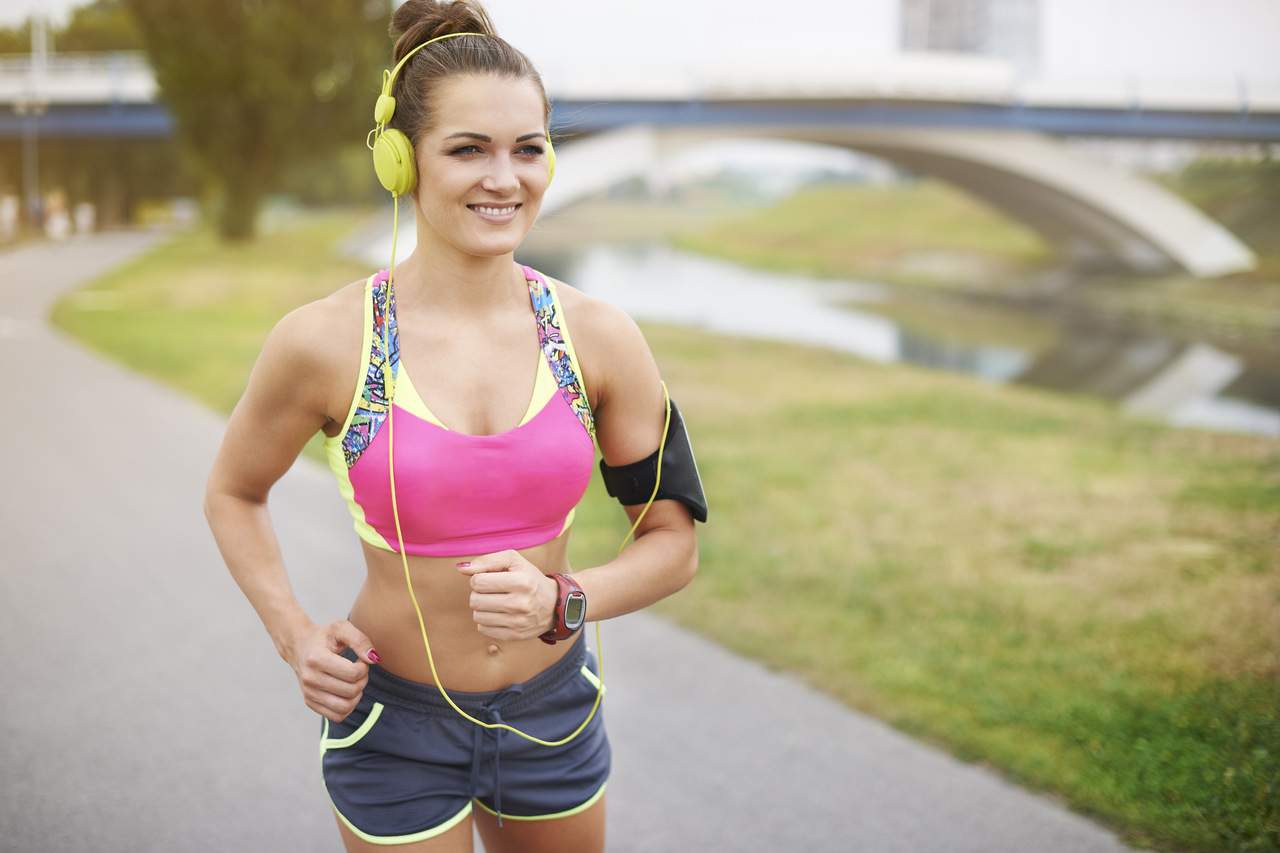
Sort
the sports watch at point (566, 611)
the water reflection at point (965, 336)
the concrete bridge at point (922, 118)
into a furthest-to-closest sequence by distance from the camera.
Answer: the concrete bridge at point (922, 118)
the water reflection at point (965, 336)
the sports watch at point (566, 611)

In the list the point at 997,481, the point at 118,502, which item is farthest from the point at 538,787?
the point at 997,481

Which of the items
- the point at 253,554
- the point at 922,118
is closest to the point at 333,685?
the point at 253,554

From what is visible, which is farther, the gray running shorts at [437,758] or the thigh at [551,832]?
the thigh at [551,832]

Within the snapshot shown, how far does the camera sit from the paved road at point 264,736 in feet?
11.2

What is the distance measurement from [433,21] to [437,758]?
112 cm

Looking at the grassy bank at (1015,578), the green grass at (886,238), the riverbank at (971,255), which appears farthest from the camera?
the green grass at (886,238)

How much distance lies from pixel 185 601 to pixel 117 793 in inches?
73.8

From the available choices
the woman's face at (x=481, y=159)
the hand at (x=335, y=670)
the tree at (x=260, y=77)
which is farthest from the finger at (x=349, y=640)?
the tree at (x=260, y=77)

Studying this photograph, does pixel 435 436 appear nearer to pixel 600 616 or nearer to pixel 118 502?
pixel 600 616

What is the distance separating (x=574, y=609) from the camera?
1.69m

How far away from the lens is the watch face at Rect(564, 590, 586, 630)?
1.68 metres

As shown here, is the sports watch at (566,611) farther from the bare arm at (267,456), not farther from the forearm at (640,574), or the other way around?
the bare arm at (267,456)

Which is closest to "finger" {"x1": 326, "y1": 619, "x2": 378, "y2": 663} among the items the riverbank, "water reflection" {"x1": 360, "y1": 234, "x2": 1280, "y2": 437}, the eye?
the eye

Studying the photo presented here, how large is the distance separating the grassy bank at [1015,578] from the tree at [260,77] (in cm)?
1682
